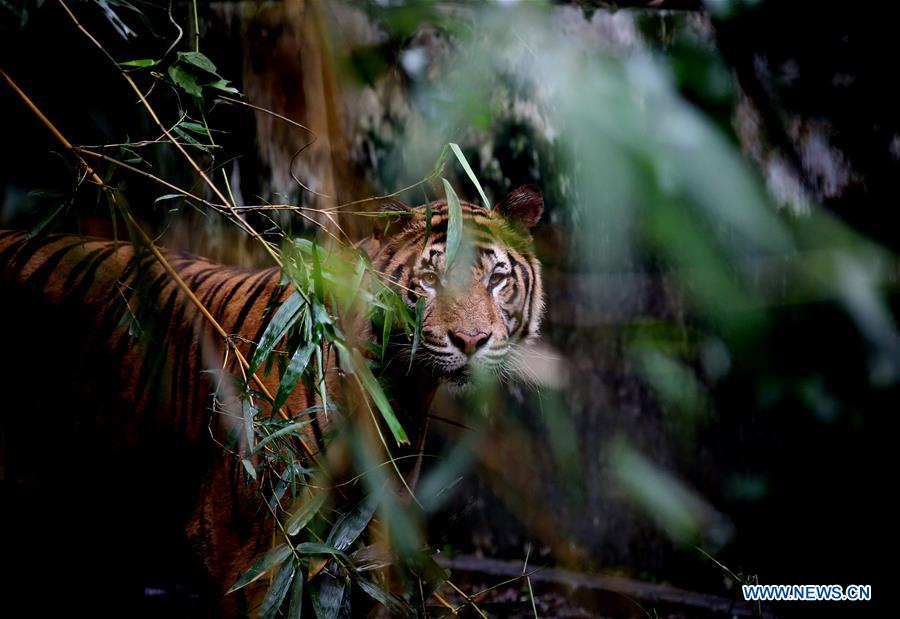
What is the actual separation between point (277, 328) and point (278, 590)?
44 cm

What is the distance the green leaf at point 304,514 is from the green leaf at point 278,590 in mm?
53

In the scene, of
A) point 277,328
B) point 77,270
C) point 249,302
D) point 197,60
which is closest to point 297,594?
point 277,328

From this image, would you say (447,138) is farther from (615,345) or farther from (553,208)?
(615,345)

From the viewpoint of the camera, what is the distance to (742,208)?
39.0 inches

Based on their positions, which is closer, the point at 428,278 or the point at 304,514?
the point at 304,514

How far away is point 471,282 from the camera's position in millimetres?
1541

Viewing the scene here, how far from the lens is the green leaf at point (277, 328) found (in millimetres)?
1176

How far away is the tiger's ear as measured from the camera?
1.54 m

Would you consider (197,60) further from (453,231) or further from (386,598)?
(386,598)

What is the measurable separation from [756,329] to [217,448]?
123cm

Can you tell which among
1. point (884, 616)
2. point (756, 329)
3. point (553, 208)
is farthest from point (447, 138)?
point (884, 616)

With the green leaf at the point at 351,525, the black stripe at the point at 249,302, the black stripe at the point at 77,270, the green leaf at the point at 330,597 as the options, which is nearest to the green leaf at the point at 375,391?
the green leaf at the point at 351,525

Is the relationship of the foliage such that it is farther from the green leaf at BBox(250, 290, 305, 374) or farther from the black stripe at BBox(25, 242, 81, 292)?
the black stripe at BBox(25, 242, 81, 292)

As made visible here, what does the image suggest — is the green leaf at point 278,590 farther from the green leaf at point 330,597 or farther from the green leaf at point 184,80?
the green leaf at point 184,80
